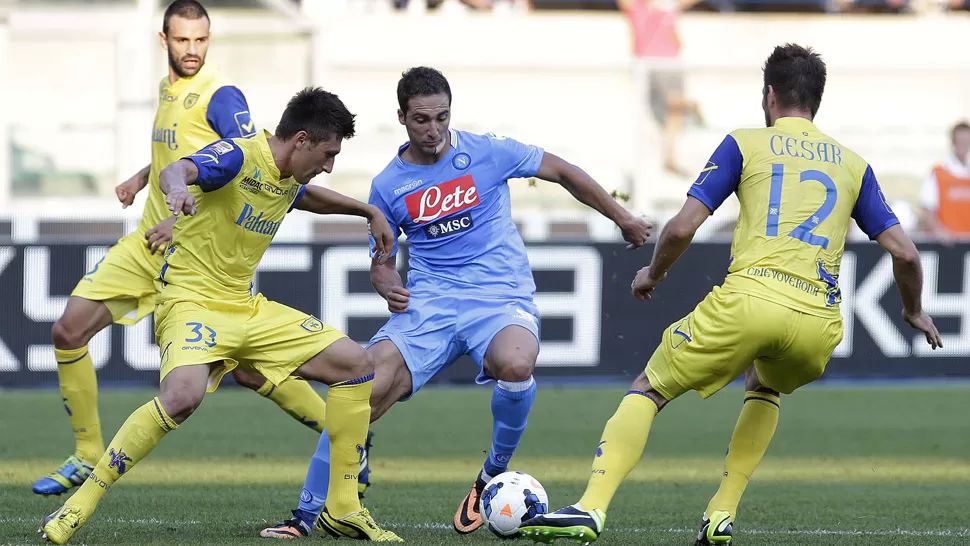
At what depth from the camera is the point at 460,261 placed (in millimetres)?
6617

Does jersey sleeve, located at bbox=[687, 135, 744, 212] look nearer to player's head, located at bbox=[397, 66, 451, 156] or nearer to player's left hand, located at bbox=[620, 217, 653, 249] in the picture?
player's left hand, located at bbox=[620, 217, 653, 249]

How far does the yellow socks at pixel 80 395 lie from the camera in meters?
7.13

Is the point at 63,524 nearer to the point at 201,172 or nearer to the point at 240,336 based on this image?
the point at 240,336

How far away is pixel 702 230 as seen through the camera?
13938mm

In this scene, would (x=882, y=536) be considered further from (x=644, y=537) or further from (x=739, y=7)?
(x=739, y=7)

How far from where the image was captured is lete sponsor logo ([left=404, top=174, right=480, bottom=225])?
6547 mm

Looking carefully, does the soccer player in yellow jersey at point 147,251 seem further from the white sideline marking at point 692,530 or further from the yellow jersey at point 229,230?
the yellow jersey at point 229,230

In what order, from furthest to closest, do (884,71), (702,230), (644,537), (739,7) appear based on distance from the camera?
(739,7), (884,71), (702,230), (644,537)

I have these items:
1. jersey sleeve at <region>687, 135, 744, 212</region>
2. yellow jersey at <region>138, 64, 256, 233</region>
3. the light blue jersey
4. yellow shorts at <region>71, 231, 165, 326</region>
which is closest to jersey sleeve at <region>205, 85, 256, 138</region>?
yellow jersey at <region>138, 64, 256, 233</region>

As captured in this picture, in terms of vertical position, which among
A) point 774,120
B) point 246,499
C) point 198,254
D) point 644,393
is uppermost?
point 774,120

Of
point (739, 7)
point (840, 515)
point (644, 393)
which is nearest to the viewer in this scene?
point (644, 393)

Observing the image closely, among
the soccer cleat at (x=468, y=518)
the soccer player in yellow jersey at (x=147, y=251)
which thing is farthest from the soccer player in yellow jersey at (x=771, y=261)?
the soccer player in yellow jersey at (x=147, y=251)

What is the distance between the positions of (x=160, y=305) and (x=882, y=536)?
3.32m

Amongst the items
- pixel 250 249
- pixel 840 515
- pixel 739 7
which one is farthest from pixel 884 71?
pixel 250 249
